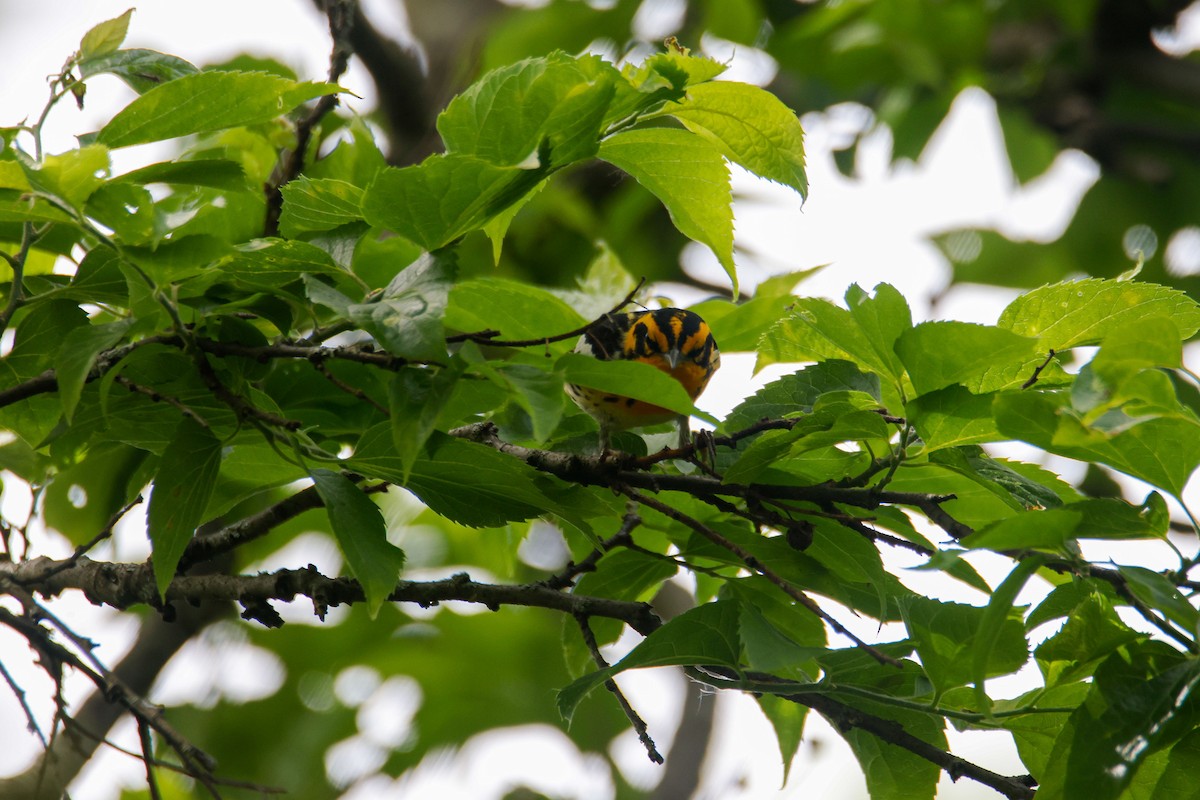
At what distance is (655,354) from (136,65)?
4.68 feet

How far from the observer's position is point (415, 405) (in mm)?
1117

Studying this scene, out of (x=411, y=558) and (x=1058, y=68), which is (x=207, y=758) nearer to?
(x=411, y=558)

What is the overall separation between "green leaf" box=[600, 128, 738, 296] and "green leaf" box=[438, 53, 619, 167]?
0.14 metres

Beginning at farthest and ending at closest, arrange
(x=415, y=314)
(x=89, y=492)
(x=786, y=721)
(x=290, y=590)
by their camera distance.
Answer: (x=89, y=492) → (x=786, y=721) → (x=290, y=590) → (x=415, y=314)

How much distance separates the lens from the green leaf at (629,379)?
45.5 inches

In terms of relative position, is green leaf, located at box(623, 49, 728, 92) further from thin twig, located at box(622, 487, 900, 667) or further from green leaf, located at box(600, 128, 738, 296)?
thin twig, located at box(622, 487, 900, 667)

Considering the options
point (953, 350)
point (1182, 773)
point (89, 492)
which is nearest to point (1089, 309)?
point (953, 350)

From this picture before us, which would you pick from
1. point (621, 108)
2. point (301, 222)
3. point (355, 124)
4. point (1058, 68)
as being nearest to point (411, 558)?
point (355, 124)

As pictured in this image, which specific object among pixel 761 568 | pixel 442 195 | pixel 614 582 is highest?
pixel 442 195

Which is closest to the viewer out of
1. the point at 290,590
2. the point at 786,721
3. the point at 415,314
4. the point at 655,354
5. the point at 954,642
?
the point at 415,314

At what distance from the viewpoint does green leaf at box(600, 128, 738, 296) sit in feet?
4.47

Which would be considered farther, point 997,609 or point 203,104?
point 203,104

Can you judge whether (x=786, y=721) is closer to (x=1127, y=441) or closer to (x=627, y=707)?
(x=627, y=707)

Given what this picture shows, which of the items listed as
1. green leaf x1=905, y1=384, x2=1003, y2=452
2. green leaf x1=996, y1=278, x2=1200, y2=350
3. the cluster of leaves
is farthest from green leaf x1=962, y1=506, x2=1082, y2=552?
green leaf x1=996, y1=278, x2=1200, y2=350
